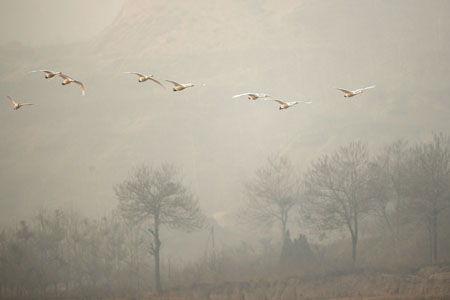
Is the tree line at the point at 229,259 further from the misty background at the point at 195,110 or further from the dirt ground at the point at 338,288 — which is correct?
the misty background at the point at 195,110

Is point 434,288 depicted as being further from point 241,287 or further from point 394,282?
point 241,287

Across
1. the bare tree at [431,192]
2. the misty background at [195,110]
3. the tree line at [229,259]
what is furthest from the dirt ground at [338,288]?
the misty background at [195,110]

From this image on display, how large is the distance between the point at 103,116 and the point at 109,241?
10461 cm

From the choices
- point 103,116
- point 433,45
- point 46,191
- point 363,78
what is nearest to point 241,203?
point 46,191

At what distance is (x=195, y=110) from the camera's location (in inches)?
6083

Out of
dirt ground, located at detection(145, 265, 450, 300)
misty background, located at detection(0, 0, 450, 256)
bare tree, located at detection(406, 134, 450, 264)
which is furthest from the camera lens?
misty background, located at detection(0, 0, 450, 256)

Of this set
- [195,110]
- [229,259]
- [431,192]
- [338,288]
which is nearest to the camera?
[338,288]

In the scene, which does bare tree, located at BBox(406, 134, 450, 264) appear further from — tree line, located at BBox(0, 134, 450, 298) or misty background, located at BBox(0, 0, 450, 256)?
misty background, located at BBox(0, 0, 450, 256)

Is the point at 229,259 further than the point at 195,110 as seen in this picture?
No

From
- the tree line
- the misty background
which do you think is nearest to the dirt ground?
the tree line

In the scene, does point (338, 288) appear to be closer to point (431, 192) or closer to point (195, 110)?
point (431, 192)

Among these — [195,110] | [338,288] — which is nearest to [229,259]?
[338,288]

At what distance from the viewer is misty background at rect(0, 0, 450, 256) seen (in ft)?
355

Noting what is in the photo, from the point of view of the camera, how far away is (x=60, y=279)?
41.1 m
